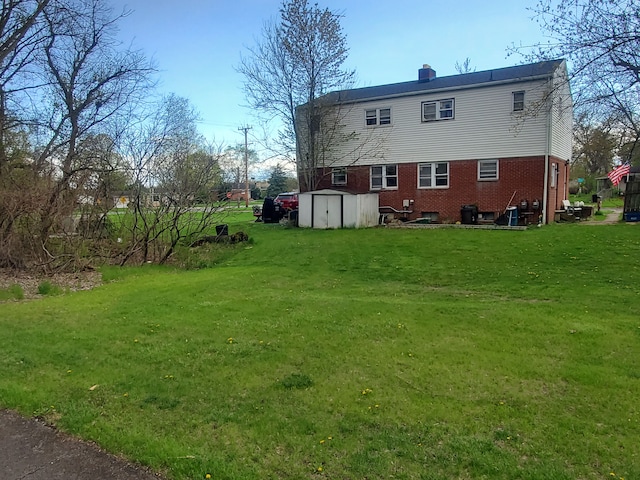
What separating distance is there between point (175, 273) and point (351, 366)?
28.6 ft

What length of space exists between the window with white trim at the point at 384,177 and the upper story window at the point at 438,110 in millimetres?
2887

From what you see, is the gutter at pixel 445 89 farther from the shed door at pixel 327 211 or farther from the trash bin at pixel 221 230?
the trash bin at pixel 221 230

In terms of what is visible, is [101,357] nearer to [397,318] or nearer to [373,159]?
[397,318]

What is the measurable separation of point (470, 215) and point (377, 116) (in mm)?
7114

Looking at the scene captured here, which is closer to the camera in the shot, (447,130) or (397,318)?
(397,318)

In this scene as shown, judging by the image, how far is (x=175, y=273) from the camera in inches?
496

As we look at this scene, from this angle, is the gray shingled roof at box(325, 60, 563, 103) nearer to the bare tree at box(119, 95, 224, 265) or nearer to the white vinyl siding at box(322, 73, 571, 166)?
the white vinyl siding at box(322, 73, 571, 166)

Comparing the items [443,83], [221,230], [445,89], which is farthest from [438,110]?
[221,230]

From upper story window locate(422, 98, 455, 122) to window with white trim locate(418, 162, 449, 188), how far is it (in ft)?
7.16

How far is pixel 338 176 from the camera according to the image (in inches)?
1049

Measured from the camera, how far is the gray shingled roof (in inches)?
848

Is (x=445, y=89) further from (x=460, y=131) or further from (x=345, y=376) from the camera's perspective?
(x=345, y=376)

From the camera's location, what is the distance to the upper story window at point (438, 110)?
22.9m

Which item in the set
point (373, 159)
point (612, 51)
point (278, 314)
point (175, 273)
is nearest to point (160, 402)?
point (278, 314)
